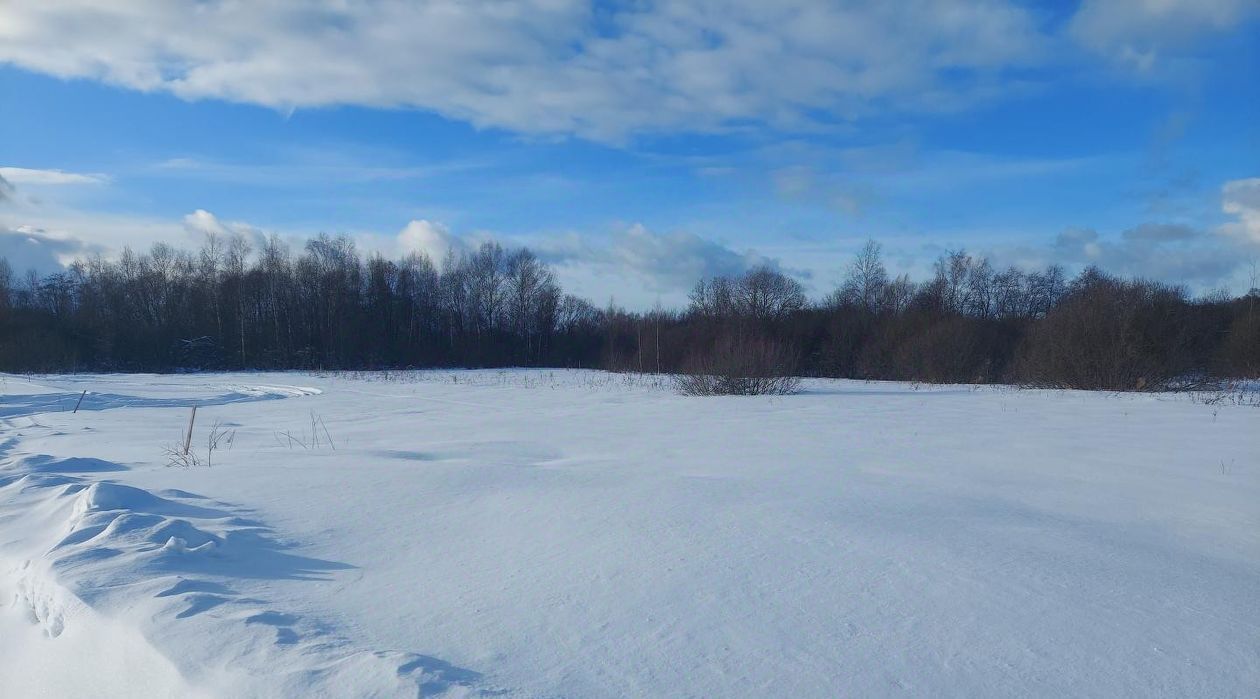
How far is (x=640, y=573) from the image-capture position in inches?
173

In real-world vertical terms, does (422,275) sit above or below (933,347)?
above

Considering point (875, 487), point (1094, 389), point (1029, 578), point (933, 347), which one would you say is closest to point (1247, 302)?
point (933, 347)

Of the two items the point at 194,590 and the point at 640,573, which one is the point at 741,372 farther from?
the point at 194,590

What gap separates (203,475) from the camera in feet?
25.9

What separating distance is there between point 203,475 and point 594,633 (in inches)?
236

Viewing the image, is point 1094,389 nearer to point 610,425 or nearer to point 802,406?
point 802,406

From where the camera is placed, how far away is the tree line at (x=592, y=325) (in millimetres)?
22703

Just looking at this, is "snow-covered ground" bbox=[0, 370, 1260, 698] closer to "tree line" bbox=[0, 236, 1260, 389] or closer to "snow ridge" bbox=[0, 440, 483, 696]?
"snow ridge" bbox=[0, 440, 483, 696]

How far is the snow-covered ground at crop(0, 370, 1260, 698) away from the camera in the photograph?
322cm

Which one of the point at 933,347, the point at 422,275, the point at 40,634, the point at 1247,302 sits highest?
the point at 422,275

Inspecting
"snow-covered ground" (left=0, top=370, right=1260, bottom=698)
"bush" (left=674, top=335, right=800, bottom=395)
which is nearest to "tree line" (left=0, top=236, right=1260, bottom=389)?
"bush" (left=674, top=335, right=800, bottom=395)

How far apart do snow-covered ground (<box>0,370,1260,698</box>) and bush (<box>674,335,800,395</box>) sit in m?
10.9

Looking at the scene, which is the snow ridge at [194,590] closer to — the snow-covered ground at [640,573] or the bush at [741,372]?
the snow-covered ground at [640,573]

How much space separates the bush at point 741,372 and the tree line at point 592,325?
8 cm
